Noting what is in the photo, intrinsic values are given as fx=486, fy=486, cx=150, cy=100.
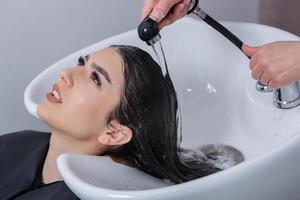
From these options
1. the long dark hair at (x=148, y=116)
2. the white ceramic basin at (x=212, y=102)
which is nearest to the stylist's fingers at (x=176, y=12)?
the long dark hair at (x=148, y=116)

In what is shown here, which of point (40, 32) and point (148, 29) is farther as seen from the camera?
point (40, 32)

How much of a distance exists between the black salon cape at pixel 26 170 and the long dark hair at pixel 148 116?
0.62 ft

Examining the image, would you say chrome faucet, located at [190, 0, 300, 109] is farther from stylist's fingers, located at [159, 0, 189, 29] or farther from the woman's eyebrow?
the woman's eyebrow

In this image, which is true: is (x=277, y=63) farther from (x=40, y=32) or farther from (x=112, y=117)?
(x=40, y=32)

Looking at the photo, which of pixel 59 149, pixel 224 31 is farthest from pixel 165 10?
pixel 59 149

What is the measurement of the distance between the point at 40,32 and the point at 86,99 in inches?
19.7

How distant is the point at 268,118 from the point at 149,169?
1.18ft

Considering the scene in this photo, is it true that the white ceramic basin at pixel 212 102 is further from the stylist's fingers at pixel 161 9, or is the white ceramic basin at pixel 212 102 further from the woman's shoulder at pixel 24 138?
the stylist's fingers at pixel 161 9

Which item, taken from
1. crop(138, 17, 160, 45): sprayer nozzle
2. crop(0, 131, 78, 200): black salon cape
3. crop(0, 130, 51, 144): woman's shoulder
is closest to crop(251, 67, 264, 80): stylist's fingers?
crop(138, 17, 160, 45): sprayer nozzle

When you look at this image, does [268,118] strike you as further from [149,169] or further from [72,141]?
[72,141]

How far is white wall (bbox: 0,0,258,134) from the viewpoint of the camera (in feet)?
4.93

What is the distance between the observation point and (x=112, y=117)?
114 centimetres

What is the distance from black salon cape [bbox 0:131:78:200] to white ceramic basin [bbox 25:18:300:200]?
11 cm

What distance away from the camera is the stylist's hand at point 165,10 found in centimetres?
120
